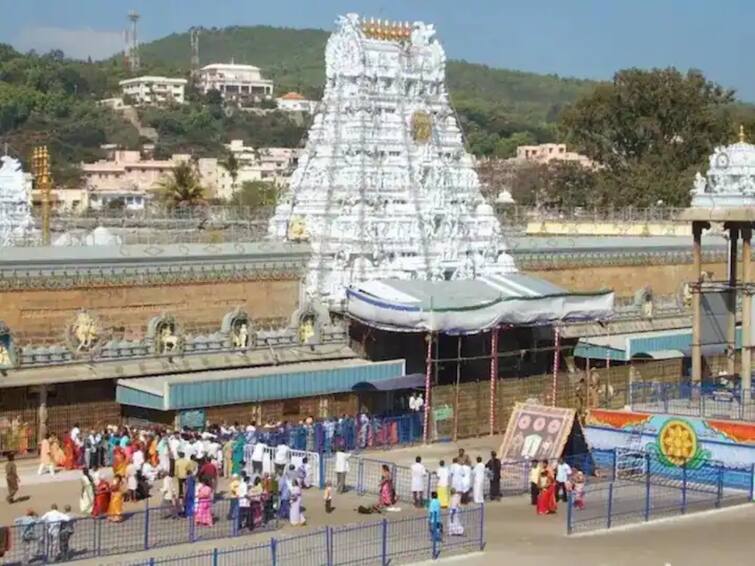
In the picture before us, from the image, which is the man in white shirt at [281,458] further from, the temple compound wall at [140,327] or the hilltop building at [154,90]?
the hilltop building at [154,90]

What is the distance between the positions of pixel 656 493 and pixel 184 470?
7.62m

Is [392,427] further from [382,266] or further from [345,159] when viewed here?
[345,159]

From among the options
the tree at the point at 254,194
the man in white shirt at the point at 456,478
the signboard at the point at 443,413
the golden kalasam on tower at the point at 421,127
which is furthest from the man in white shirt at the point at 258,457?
the tree at the point at 254,194

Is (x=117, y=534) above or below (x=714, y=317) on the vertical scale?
below

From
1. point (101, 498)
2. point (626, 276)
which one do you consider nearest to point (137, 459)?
point (101, 498)

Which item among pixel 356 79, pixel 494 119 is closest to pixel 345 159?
pixel 356 79

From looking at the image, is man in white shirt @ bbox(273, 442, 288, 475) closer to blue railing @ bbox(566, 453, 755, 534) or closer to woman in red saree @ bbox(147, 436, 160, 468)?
woman in red saree @ bbox(147, 436, 160, 468)

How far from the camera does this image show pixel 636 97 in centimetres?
7231

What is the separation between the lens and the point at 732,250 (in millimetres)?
30484

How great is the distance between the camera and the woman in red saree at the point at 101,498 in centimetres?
2055

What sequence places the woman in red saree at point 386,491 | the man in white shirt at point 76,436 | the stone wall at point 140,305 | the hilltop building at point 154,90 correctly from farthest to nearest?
the hilltop building at point 154,90, the stone wall at point 140,305, the man in white shirt at point 76,436, the woman in red saree at point 386,491

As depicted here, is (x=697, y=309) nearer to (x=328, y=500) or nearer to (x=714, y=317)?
(x=714, y=317)

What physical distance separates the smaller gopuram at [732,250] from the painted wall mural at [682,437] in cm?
228

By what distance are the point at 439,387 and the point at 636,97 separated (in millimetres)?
45606
